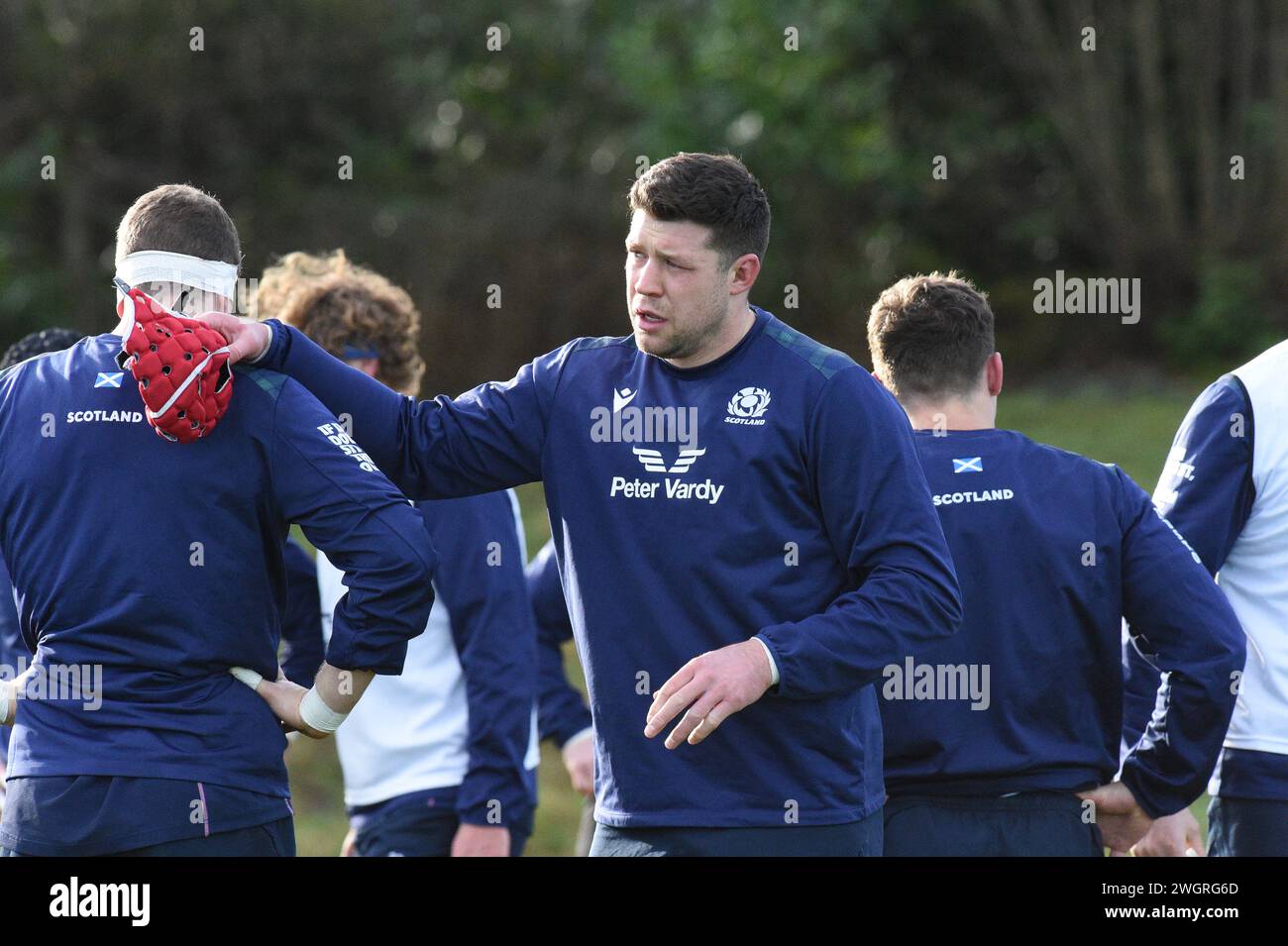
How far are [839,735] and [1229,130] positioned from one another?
16.5 metres

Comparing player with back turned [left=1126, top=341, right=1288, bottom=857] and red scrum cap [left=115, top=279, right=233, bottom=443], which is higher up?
red scrum cap [left=115, top=279, right=233, bottom=443]

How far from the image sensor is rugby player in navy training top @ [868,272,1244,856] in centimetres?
395

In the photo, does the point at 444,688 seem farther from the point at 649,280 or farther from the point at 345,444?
the point at 649,280

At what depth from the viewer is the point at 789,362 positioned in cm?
363

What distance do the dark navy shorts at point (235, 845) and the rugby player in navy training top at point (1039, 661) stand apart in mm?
1464

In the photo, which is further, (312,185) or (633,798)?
(312,185)

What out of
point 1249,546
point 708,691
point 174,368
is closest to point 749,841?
point 708,691

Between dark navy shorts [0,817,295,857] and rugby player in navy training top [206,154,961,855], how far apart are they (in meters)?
0.71

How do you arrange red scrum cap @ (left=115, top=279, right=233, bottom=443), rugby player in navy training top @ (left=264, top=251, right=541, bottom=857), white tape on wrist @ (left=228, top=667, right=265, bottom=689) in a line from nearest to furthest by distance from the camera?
red scrum cap @ (left=115, top=279, right=233, bottom=443), white tape on wrist @ (left=228, top=667, right=265, bottom=689), rugby player in navy training top @ (left=264, top=251, right=541, bottom=857)

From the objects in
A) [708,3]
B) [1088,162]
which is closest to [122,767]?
[1088,162]

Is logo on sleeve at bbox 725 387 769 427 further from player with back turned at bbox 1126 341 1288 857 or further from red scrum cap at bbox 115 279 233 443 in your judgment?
player with back turned at bbox 1126 341 1288 857

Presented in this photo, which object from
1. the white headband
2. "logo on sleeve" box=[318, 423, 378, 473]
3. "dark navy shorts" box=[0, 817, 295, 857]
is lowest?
"dark navy shorts" box=[0, 817, 295, 857]

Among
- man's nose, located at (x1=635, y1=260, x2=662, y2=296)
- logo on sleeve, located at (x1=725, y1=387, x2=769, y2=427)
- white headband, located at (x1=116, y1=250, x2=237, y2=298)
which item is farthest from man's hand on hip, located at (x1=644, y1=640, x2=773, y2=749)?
white headband, located at (x1=116, y1=250, x2=237, y2=298)
